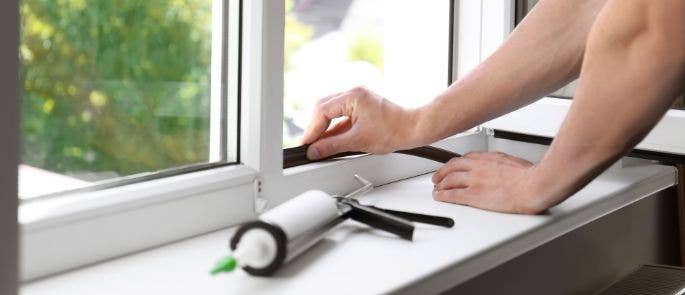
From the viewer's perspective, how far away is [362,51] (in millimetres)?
1750

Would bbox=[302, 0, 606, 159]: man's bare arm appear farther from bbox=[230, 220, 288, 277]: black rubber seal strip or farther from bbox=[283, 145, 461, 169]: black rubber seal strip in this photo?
bbox=[230, 220, 288, 277]: black rubber seal strip

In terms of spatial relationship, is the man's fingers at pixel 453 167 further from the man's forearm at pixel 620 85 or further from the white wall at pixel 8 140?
the white wall at pixel 8 140

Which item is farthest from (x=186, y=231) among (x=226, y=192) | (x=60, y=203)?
(x=60, y=203)

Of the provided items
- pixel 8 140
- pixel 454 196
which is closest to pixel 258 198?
pixel 454 196

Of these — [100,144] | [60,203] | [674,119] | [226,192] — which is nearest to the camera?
[60,203]

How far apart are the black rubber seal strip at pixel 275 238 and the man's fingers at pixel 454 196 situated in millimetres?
487

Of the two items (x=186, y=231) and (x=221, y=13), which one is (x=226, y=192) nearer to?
(x=186, y=231)

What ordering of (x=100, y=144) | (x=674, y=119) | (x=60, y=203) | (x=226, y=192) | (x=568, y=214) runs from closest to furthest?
(x=60, y=203), (x=100, y=144), (x=226, y=192), (x=568, y=214), (x=674, y=119)

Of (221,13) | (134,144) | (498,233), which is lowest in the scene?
(498,233)

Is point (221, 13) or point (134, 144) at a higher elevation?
point (221, 13)

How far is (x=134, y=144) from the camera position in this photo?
1233mm

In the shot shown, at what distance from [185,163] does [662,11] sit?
0.61 metres

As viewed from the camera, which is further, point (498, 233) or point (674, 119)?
point (674, 119)

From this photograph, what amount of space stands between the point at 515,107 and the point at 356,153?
0.25m
